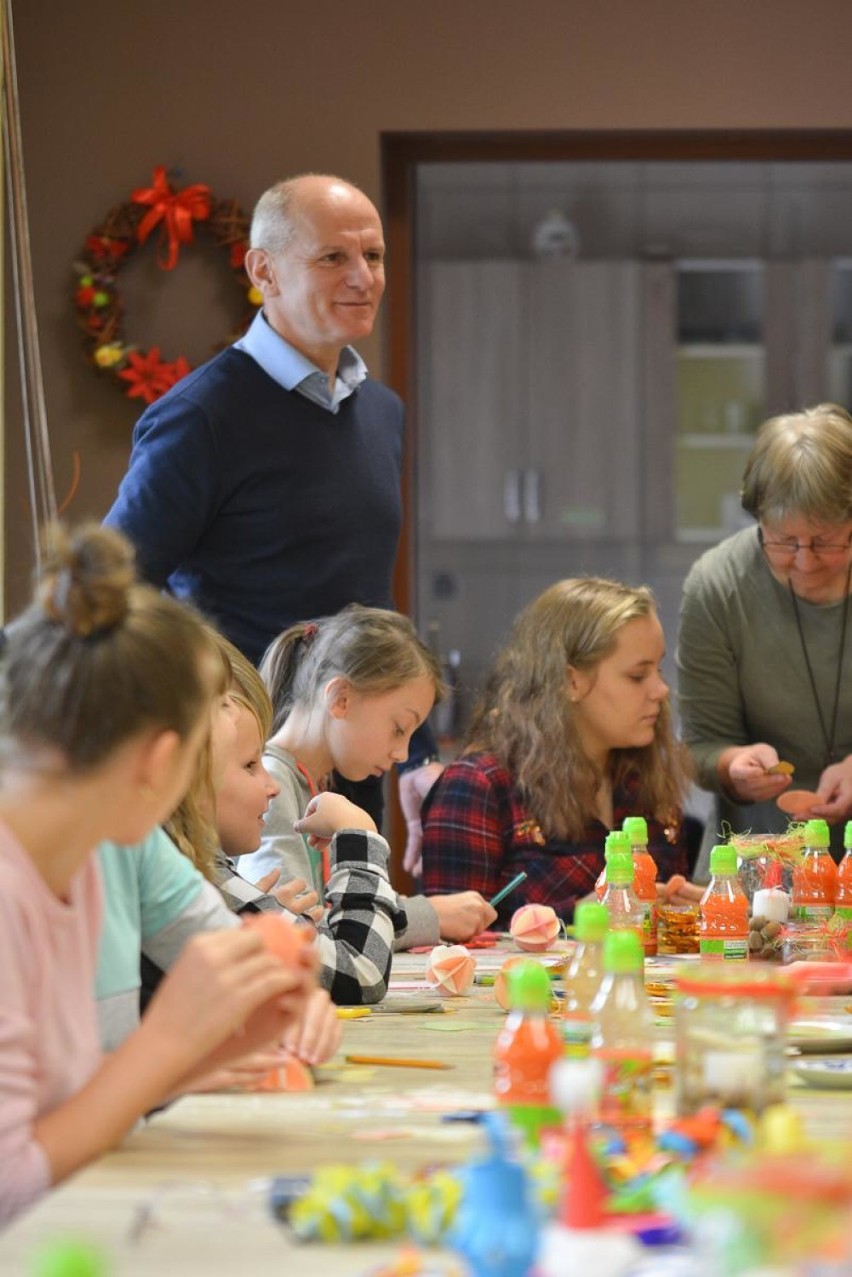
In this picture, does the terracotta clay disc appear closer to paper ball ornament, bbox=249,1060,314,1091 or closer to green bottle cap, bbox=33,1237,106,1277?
paper ball ornament, bbox=249,1060,314,1091

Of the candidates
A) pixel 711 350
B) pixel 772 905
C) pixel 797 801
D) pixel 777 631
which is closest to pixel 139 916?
pixel 772 905

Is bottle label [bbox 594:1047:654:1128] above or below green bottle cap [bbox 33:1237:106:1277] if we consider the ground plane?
below

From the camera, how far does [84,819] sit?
4.30ft

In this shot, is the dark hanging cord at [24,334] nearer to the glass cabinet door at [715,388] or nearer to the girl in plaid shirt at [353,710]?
the girl in plaid shirt at [353,710]

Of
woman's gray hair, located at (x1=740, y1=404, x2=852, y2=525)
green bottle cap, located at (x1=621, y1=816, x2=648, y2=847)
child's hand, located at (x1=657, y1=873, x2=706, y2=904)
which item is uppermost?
woman's gray hair, located at (x1=740, y1=404, x2=852, y2=525)

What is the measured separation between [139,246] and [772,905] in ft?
7.87

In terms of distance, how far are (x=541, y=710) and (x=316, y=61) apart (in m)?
1.85

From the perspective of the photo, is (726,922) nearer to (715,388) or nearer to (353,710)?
(353,710)

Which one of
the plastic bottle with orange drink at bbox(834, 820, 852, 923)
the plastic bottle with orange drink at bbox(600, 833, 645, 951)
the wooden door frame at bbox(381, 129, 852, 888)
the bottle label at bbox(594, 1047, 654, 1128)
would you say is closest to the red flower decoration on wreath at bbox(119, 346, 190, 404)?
the wooden door frame at bbox(381, 129, 852, 888)

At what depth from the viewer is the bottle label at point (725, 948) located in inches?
90.4

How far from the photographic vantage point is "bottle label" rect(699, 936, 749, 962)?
7.53ft

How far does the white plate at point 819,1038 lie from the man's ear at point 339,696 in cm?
107

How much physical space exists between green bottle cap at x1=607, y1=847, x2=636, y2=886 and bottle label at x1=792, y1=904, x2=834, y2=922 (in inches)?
13.1

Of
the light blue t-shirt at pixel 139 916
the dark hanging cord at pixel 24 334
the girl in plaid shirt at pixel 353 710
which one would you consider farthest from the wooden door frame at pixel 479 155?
the light blue t-shirt at pixel 139 916
